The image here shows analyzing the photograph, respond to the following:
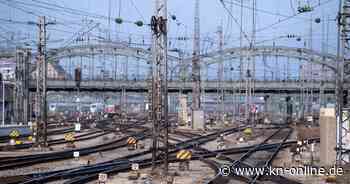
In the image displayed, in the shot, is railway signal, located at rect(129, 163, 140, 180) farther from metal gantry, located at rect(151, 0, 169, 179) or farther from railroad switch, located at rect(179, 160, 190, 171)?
railroad switch, located at rect(179, 160, 190, 171)

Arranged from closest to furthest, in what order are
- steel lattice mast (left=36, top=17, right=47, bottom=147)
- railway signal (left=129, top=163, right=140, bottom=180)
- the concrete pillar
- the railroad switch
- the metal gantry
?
the metal gantry < railway signal (left=129, top=163, right=140, bottom=180) < the railroad switch < the concrete pillar < steel lattice mast (left=36, top=17, right=47, bottom=147)

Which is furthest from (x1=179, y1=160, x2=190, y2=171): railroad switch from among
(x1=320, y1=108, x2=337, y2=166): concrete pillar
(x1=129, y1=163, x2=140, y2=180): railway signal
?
(x1=320, y1=108, x2=337, y2=166): concrete pillar

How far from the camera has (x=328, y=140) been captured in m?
27.2

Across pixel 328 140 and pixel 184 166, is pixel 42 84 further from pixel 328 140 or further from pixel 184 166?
pixel 328 140

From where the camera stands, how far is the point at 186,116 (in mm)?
73375

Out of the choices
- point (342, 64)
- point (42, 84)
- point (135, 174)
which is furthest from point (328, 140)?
point (42, 84)

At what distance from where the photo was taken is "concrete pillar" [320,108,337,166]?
1067 inches

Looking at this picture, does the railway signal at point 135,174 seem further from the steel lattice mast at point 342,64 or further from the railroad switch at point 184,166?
the steel lattice mast at point 342,64

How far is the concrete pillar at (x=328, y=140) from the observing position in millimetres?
27114

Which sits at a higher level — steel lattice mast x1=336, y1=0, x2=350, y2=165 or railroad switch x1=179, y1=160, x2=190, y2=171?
steel lattice mast x1=336, y1=0, x2=350, y2=165

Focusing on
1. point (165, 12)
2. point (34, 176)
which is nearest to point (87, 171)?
point (34, 176)

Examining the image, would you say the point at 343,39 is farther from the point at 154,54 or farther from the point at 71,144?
the point at 71,144

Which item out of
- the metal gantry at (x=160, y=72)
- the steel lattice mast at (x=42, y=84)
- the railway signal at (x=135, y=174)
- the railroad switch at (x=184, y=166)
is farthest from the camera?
the steel lattice mast at (x=42, y=84)

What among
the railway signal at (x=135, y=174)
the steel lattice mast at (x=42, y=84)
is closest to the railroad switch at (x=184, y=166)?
the railway signal at (x=135, y=174)
